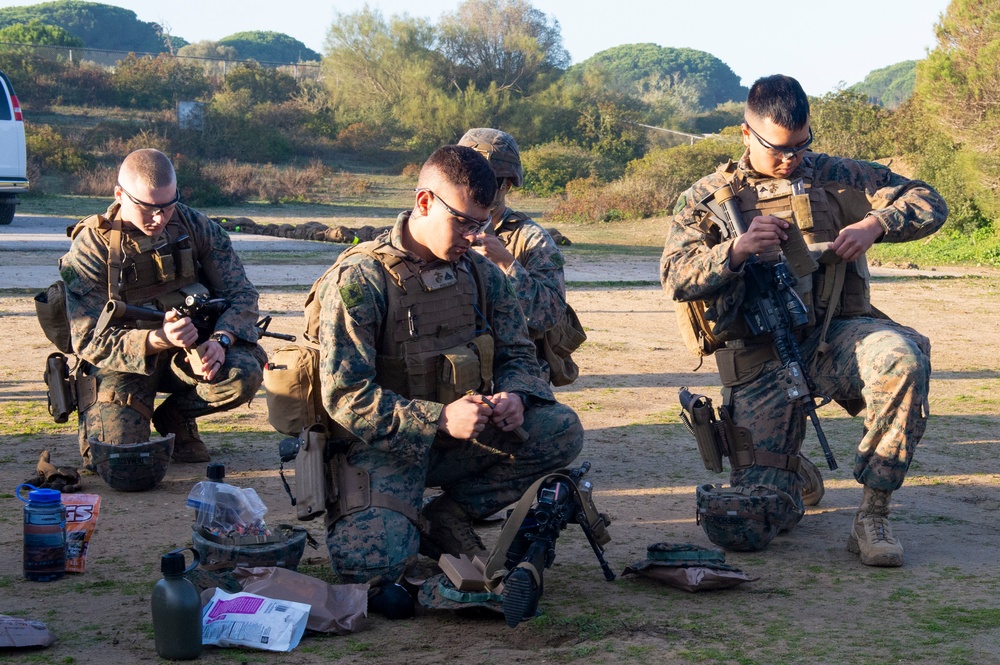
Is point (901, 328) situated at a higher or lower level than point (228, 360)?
higher

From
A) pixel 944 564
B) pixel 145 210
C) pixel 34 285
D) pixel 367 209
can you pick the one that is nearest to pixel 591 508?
pixel 944 564

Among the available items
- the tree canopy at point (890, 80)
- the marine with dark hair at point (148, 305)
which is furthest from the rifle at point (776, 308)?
the tree canopy at point (890, 80)

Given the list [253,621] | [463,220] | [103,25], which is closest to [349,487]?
[253,621]

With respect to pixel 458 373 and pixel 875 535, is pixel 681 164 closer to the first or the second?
pixel 875 535

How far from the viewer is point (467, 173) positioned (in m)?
4.43

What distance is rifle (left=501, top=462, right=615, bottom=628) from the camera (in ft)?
12.4

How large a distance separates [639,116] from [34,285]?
114 feet

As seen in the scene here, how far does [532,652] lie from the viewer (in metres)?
3.72

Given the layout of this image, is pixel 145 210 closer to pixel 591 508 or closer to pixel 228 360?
pixel 228 360

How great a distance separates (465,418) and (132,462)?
2278 millimetres

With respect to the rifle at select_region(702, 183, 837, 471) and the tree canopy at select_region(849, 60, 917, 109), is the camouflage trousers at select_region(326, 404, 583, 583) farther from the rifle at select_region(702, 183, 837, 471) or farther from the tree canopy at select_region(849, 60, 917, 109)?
the tree canopy at select_region(849, 60, 917, 109)

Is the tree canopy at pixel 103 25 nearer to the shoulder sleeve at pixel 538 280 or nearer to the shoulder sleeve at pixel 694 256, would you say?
the shoulder sleeve at pixel 538 280

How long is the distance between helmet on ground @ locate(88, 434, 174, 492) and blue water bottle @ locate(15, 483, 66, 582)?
4.24 feet

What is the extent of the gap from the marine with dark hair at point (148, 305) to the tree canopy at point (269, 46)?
103 metres
